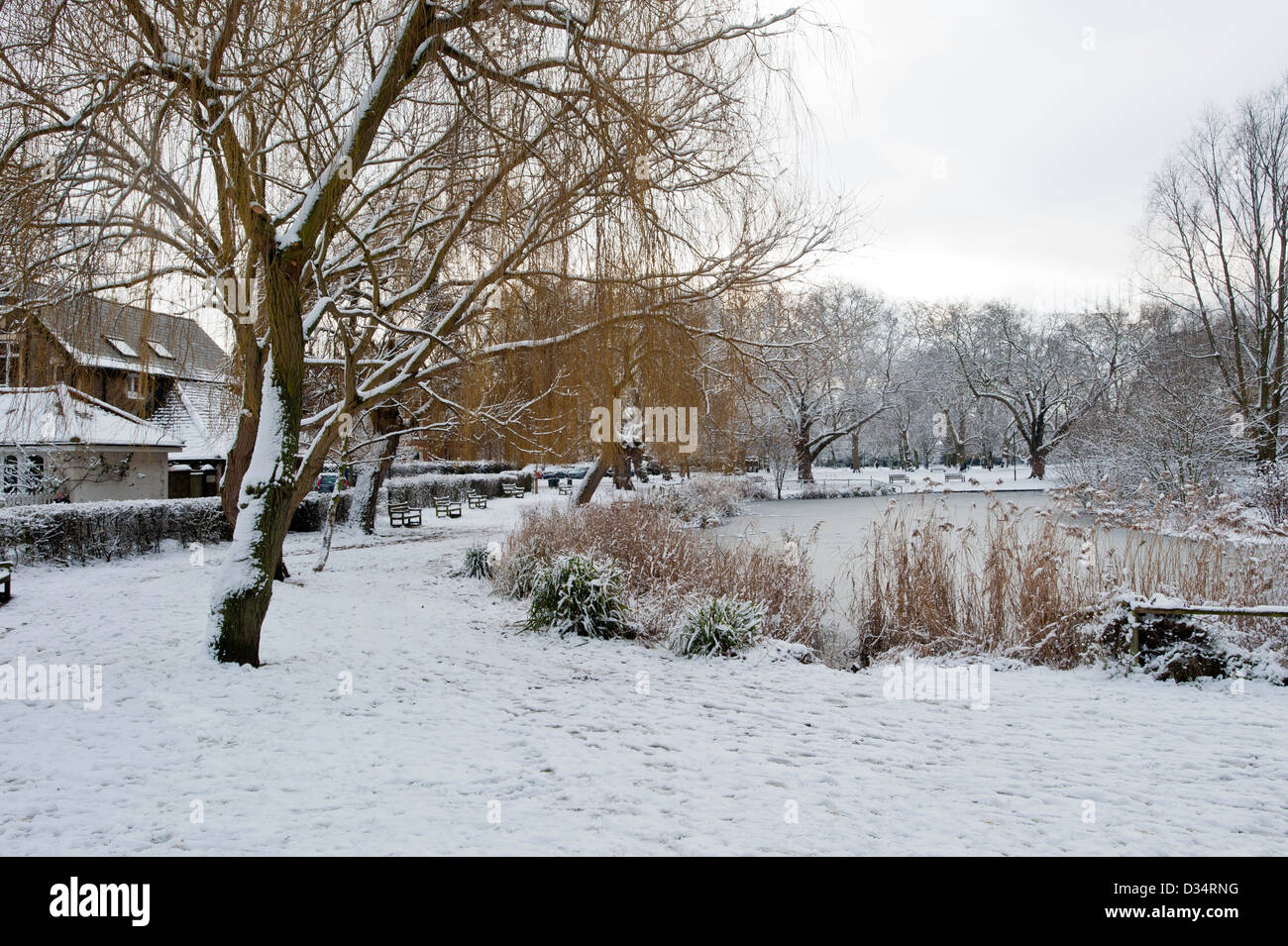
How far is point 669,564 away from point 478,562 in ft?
13.6

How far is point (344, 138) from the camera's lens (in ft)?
17.5

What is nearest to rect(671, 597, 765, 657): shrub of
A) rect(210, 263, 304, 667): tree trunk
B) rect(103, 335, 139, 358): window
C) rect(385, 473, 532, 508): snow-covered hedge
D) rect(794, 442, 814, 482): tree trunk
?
rect(210, 263, 304, 667): tree trunk

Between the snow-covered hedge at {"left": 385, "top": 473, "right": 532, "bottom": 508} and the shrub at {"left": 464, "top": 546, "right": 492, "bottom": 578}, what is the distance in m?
10.5

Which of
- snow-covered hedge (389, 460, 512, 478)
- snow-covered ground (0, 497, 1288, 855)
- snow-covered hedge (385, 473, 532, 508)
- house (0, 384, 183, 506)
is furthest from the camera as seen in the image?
snow-covered hedge (389, 460, 512, 478)

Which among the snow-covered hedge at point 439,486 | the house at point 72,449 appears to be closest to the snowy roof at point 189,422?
the house at point 72,449

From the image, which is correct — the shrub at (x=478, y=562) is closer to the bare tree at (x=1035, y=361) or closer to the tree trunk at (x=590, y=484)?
the tree trunk at (x=590, y=484)

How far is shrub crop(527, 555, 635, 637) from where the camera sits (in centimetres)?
788

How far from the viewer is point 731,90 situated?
509 cm

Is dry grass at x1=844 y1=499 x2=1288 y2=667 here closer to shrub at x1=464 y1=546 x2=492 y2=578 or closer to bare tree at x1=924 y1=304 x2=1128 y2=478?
shrub at x1=464 y1=546 x2=492 y2=578

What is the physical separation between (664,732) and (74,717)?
12.6 ft

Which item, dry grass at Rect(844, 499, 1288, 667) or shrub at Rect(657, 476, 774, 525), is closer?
dry grass at Rect(844, 499, 1288, 667)

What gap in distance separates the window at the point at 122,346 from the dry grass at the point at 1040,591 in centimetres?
722

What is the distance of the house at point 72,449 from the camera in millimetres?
6549
